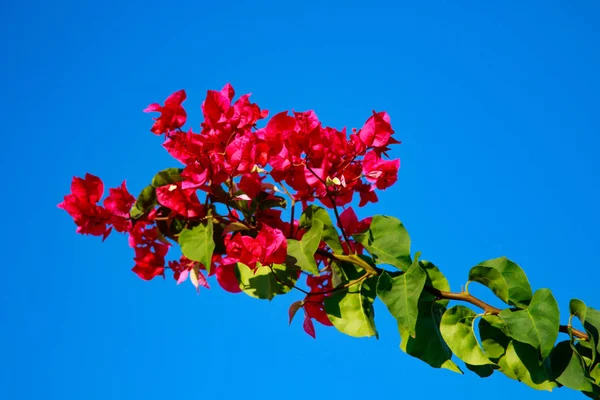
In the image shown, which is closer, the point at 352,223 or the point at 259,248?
the point at 259,248

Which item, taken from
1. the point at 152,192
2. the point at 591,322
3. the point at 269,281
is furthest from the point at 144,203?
the point at 591,322

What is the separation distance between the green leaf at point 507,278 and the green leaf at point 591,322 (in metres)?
0.10

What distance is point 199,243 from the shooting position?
49.7 inches

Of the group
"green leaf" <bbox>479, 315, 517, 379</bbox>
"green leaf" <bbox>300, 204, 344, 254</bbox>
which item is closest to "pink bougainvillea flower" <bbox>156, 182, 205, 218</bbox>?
A: "green leaf" <bbox>300, 204, 344, 254</bbox>

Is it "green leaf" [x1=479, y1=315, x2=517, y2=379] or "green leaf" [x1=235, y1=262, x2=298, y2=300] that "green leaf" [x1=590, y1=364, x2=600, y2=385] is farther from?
"green leaf" [x1=235, y1=262, x2=298, y2=300]

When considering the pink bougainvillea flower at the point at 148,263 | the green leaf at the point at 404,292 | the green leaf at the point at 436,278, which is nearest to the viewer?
the green leaf at the point at 404,292

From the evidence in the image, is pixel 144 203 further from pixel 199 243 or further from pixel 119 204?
pixel 199 243

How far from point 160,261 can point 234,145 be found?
32 cm

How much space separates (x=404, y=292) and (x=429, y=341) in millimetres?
154

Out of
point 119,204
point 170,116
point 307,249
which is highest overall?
point 170,116

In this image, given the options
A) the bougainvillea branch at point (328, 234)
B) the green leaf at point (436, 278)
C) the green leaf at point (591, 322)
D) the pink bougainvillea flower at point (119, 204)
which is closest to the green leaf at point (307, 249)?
the bougainvillea branch at point (328, 234)

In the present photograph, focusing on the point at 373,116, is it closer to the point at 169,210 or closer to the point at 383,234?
the point at 383,234

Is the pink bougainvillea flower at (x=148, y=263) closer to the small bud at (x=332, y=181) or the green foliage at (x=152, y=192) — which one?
the green foliage at (x=152, y=192)

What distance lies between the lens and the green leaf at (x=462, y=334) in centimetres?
126
